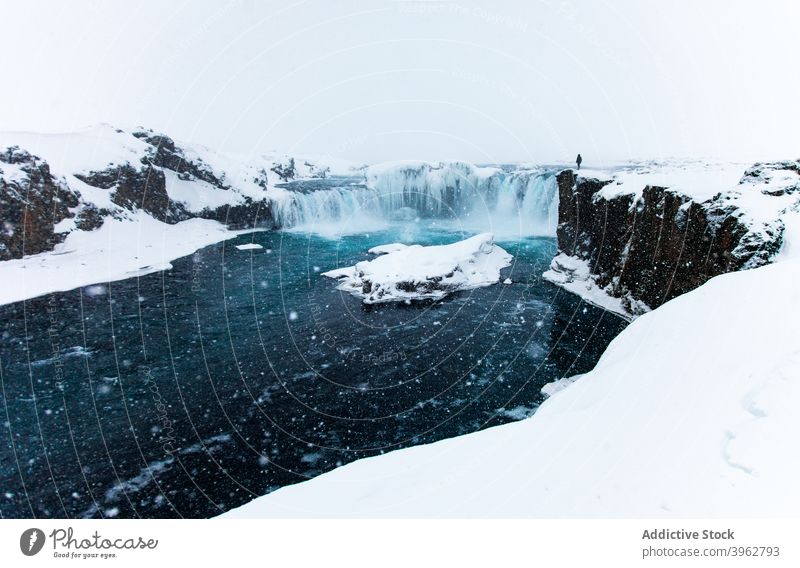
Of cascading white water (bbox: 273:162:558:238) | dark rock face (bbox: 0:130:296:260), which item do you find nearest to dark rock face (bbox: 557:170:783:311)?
cascading white water (bbox: 273:162:558:238)

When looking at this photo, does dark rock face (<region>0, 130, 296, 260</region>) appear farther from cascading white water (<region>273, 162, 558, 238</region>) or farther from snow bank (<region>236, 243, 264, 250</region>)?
snow bank (<region>236, 243, 264, 250</region>)

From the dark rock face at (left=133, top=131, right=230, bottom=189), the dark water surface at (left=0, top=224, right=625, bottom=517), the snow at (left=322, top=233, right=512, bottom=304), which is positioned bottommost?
the dark water surface at (left=0, top=224, right=625, bottom=517)

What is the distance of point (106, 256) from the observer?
101 ft

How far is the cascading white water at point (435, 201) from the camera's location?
4578cm

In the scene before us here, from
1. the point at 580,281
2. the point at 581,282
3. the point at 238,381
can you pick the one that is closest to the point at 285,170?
the point at 580,281

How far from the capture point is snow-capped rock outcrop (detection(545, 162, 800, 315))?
573 inches

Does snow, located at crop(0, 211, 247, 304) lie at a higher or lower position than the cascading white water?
lower

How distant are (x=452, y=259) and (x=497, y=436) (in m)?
21.7

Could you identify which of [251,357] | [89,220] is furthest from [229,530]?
[89,220]

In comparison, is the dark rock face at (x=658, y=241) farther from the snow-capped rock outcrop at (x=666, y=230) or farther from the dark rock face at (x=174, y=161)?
the dark rock face at (x=174, y=161)

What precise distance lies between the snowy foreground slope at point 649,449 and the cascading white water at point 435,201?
3870cm

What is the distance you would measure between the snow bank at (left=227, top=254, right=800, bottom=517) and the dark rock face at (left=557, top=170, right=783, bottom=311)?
32.6 feet

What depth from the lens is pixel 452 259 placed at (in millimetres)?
26984

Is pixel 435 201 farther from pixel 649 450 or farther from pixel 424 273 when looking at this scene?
pixel 649 450
